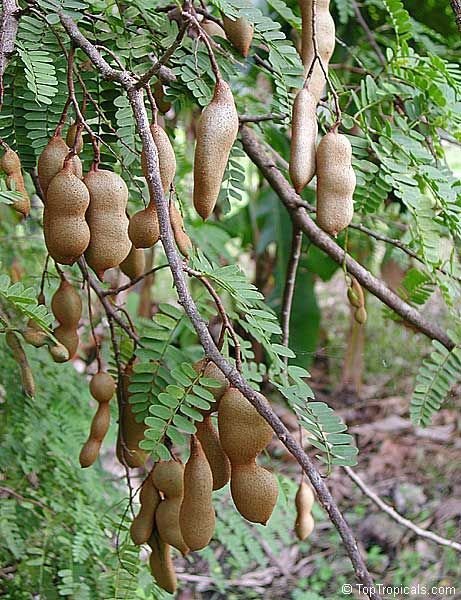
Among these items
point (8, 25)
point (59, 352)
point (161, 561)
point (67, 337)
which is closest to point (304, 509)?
point (161, 561)

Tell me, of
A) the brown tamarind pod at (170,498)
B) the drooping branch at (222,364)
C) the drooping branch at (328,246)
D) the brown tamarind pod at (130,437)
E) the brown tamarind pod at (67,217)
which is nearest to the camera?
the drooping branch at (222,364)

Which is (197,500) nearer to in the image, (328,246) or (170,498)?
(170,498)

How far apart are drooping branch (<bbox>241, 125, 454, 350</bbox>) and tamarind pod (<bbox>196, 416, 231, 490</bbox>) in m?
0.41

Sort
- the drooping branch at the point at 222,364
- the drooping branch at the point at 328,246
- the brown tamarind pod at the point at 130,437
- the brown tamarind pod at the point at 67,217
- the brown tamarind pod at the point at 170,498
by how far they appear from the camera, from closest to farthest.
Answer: the drooping branch at the point at 222,364 < the brown tamarind pod at the point at 67,217 < the brown tamarind pod at the point at 170,498 < the brown tamarind pod at the point at 130,437 < the drooping branch at the point at 328,246

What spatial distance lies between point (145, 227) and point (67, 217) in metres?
0.07

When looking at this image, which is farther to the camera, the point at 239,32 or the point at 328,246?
the point at 328,246

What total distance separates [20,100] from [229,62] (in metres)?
0.20

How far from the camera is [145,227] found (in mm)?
617

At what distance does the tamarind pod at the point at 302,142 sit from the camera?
641 mm

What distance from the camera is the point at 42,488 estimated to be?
129 centimetres

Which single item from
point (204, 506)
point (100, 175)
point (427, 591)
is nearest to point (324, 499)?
point (204, 506)

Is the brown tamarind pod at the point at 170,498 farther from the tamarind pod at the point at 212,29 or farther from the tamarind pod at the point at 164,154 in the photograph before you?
the tamarind pod at the point at 212,29

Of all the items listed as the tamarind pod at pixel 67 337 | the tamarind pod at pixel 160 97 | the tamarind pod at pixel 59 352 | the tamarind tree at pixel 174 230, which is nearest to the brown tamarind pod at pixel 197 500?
the tamarind tree at pixel 174 230

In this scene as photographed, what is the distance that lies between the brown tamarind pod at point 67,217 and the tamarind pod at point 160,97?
0.84 feet
